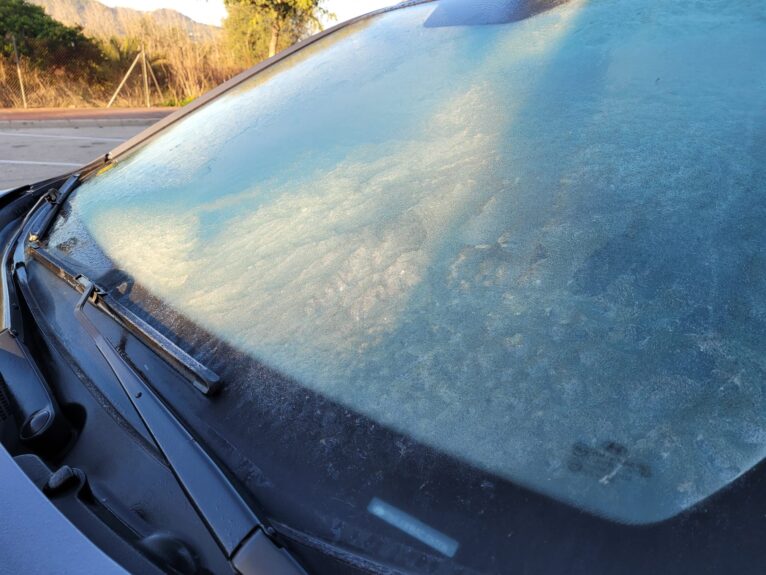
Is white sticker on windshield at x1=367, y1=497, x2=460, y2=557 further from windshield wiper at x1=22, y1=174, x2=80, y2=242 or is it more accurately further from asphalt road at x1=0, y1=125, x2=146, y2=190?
asphalt road at x1=0, y1=125, x2=146, y2=190

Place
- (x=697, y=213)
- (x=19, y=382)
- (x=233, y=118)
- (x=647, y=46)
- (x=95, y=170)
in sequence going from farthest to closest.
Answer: (x=95, y=170) < (x=233, y=118) < (x=647, y=46) < (x=19, y=382) < (x=697, y=213)

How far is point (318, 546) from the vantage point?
2.59ft

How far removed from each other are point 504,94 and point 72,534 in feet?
4.08

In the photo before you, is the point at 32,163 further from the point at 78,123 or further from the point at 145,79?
the point at 145,79

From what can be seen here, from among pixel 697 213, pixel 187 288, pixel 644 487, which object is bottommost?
pixel 644 487

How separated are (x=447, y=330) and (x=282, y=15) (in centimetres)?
1631

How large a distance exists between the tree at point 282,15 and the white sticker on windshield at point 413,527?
15183 mm

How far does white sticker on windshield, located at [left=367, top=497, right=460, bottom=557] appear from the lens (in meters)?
0.77

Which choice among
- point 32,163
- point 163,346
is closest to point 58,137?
point 32,163

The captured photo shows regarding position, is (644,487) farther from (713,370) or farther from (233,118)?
(233,118)

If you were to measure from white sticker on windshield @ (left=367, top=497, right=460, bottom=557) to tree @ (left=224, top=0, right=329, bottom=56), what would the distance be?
1518 cm

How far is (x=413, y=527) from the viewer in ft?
2.60

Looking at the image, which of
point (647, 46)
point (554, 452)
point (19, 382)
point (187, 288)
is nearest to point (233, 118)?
point (187, 288)

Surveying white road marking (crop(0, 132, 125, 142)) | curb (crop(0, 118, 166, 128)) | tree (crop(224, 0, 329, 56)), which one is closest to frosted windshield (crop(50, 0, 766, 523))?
white road marking (crop(0, 132, 125, 142))
